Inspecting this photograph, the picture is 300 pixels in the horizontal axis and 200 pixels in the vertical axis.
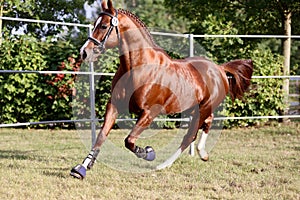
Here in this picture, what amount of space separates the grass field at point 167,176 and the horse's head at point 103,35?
1.20 metres

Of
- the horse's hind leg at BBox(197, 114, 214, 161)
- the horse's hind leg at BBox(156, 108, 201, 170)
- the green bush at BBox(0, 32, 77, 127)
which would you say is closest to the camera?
the horse's hind leg at BBox(156, 108, 201, 170)

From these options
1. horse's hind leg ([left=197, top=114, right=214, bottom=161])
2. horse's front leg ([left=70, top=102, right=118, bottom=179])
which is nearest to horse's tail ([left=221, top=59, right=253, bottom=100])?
horse's hind leg ([left=197, top=114, right=214, bottom=161])

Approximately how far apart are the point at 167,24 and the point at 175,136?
20.7 m

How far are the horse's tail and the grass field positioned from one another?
0.87 meters

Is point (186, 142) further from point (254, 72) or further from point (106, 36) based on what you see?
point (254, 72)

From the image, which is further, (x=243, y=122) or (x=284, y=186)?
(x=243, y=122)

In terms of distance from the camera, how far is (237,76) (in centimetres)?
601

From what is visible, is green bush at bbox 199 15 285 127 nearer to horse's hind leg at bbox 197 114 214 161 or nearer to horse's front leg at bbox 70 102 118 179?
horse's hind leg at bbox 197 114 214 161

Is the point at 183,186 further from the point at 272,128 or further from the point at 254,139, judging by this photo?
the point at 272,128

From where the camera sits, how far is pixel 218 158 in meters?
6.06

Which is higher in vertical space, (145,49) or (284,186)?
(145,49)

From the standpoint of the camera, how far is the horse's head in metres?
4.12

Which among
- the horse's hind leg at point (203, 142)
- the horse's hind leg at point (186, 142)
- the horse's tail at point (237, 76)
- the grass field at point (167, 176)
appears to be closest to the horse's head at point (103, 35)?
the grass field at point (167, 176)

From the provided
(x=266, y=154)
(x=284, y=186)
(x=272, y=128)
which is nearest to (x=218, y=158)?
(x=266, y=154)
